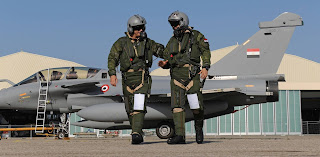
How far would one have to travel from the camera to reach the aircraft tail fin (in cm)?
1420

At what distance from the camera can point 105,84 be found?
14.5 metres

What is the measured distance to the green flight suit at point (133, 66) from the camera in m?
7.66

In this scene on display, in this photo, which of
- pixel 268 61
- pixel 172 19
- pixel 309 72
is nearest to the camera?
pixel 172 19

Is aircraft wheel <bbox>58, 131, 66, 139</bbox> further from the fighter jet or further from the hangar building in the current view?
the hangar building

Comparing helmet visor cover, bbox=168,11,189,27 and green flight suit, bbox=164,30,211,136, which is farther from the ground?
helmet visor cover, bbox=168,11,189,27

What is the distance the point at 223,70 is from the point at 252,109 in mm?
19373

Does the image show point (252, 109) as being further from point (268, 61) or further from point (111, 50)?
point (111, 50)

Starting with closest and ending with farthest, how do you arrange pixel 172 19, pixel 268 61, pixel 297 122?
1. pixel 172 19
2. pixel 268 61
3. pixel 297 122

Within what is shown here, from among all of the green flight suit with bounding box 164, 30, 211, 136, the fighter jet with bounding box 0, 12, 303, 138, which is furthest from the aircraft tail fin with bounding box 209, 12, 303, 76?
the green flight suit with bounding box 164, 30, 211, 136

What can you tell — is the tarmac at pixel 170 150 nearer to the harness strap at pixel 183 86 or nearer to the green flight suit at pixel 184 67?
the green flight suit at pixel 184 67

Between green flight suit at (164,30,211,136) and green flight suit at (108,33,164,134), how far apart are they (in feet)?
1.32

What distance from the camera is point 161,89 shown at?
14.0 metres

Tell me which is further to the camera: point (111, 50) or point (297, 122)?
point (297, 122)

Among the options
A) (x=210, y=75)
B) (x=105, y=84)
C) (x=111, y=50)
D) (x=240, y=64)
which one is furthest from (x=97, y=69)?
(x=111, y=50)
